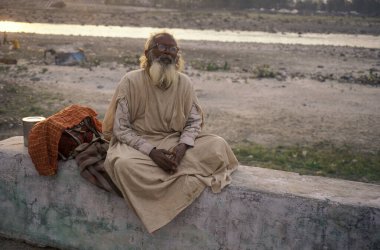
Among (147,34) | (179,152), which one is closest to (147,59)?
(179,152)

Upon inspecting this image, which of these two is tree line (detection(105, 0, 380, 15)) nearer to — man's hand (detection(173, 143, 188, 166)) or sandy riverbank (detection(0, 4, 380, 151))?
sandy riverbank (detection(0, 4, 380, 151))

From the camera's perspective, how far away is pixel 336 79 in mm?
12711

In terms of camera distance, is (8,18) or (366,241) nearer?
(366,241)

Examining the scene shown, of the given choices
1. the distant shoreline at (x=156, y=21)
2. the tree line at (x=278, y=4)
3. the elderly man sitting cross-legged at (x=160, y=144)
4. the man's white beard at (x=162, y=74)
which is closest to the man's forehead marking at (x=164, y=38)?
the elderly man sitting cross-legged at (x=160, y=144)

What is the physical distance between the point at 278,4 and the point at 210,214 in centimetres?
6278

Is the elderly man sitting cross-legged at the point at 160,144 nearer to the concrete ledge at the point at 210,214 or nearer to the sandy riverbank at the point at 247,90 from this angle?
the concrete ledge at the point at 210,214

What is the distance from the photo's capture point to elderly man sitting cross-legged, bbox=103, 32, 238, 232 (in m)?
3.19

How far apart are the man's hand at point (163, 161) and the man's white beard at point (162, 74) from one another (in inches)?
22.2

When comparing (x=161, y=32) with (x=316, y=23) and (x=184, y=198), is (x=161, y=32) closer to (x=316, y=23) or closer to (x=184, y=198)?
(x=184, y=198)

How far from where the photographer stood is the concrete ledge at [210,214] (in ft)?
10.1

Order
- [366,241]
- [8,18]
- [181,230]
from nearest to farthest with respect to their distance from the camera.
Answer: [366,241]
[181,230]
[8,18]

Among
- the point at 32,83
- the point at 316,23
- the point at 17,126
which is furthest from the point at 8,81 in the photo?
the point at 316,23

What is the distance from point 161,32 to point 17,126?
4.53 meters

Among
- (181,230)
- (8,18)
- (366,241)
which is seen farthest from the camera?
(8,18)
